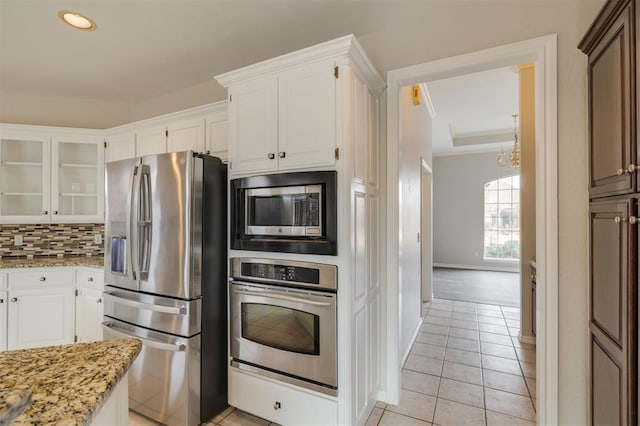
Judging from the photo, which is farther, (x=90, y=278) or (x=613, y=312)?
(x=90, y=278)

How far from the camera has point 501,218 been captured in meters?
7.48

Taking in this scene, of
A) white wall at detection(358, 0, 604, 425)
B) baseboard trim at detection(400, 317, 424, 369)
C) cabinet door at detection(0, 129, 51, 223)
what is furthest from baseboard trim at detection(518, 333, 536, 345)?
cabinet door at detection(0, 129, 51, 223)

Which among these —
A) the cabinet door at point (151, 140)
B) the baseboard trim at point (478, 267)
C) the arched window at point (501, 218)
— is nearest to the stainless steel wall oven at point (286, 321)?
the cabinet door at point (151, 140)

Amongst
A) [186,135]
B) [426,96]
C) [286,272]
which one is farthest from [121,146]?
[426,96]

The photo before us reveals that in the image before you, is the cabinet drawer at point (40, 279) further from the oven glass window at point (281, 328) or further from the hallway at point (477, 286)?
the hallway at point (477, 286)

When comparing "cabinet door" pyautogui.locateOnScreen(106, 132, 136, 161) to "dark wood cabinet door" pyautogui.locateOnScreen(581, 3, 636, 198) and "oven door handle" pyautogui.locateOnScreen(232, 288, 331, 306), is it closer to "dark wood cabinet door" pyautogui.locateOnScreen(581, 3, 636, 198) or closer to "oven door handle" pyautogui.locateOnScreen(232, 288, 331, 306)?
"oven door handle" pyautogui.locateOnScreen(232, 288, 331, 306)

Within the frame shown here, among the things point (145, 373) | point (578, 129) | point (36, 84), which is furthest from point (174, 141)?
point (578, 129)

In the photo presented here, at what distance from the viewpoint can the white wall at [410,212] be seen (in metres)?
2.65

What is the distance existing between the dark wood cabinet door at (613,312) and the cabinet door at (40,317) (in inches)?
157

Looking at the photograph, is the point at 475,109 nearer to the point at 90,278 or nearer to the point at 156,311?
the point at 156,311

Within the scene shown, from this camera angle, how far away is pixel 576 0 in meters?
1.69

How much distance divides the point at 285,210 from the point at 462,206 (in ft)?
23.7

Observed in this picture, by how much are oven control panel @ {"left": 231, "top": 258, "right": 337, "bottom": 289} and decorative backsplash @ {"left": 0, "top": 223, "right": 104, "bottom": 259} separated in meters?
2.60

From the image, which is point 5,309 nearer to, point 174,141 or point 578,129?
point 174,141
